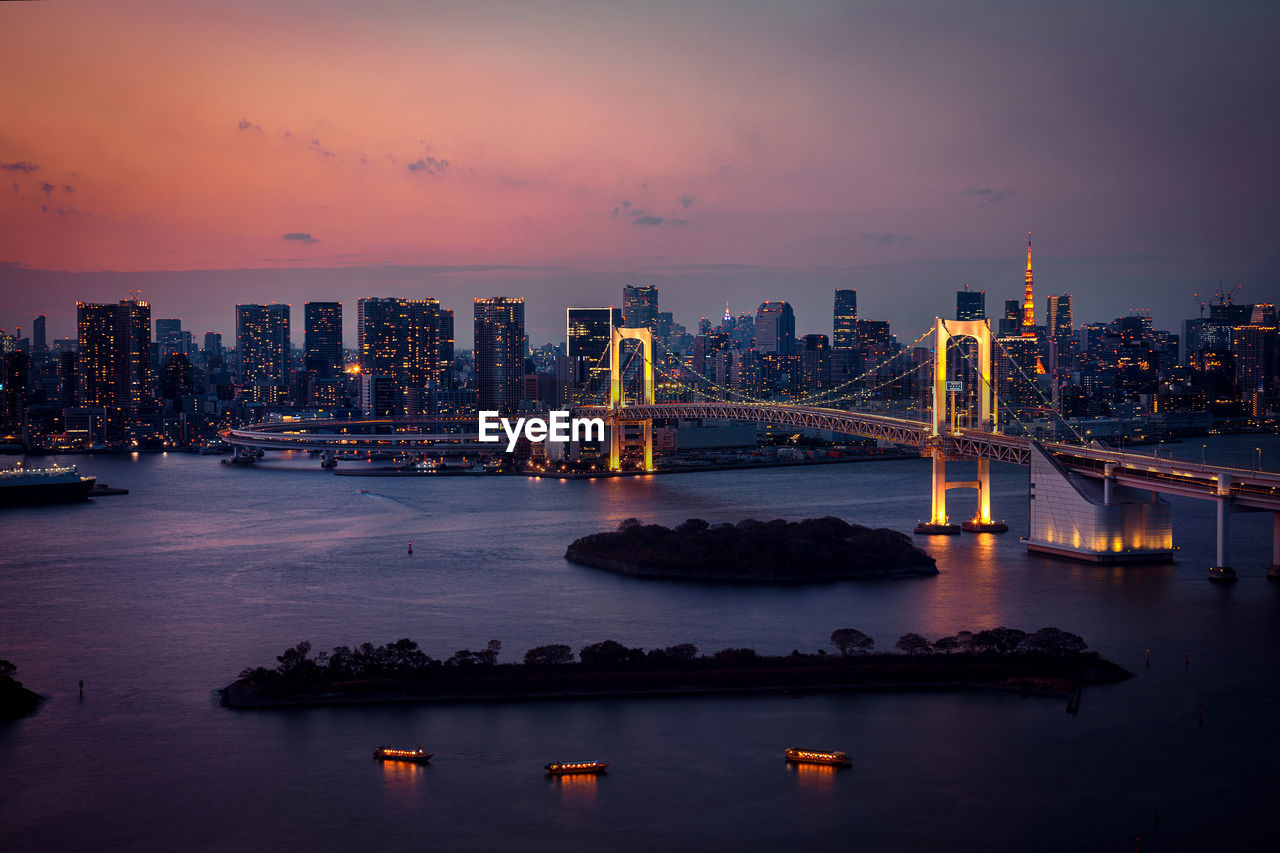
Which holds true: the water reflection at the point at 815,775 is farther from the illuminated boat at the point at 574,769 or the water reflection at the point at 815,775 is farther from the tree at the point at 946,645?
the tree at the point at 946,645

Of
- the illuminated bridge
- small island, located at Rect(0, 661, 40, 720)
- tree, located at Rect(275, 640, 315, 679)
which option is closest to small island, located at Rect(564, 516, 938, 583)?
the illuminated bridge

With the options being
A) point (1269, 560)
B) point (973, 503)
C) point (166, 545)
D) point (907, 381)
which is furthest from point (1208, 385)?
point (166, 545)

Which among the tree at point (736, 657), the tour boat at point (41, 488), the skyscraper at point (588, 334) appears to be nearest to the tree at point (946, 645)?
the tree at point (736, 657)

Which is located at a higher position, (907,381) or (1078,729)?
(907,381)

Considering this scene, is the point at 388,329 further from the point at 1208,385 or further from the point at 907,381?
the point at 1208,385

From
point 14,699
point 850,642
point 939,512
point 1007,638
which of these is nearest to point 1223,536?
point 1007,638
